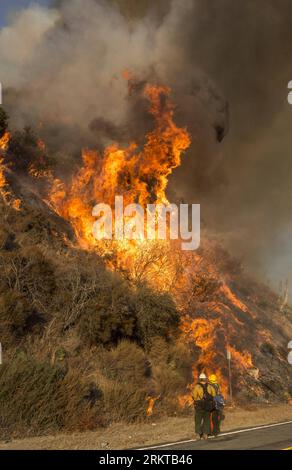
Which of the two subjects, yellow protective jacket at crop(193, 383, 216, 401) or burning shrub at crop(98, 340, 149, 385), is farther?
burning shrub at crop(98, 340, 149, 385)

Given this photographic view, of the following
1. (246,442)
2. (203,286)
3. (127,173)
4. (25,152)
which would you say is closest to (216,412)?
(246,442)

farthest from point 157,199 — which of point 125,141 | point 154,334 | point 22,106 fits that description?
point 154,334

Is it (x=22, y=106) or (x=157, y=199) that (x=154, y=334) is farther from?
(x=22, y=106)

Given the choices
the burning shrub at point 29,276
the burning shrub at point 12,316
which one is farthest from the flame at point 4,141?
the burning shrub at point 12,316

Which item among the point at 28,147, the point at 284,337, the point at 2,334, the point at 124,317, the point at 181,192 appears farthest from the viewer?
the point at 181,192

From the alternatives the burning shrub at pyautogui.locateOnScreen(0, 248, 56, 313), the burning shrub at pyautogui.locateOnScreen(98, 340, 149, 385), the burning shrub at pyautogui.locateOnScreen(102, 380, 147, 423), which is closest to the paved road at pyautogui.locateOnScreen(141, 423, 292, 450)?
the burning shrub at pyautogui.locateOnScreen(102, 380, 147, 423)

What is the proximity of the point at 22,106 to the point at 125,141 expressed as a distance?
24.2 feet

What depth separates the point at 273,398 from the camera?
89.4ft

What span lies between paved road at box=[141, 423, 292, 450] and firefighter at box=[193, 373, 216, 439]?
0.46 metres

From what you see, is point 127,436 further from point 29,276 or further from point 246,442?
point 29,276

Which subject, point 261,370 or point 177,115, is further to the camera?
point 177,115

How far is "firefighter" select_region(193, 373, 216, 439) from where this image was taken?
12367 mm

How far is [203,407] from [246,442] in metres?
1.69

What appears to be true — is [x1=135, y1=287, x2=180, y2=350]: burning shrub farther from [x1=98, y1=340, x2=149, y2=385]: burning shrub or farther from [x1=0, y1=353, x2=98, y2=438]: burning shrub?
[x1=0, y1=353, x2=98, y2=438]: burning shrub
